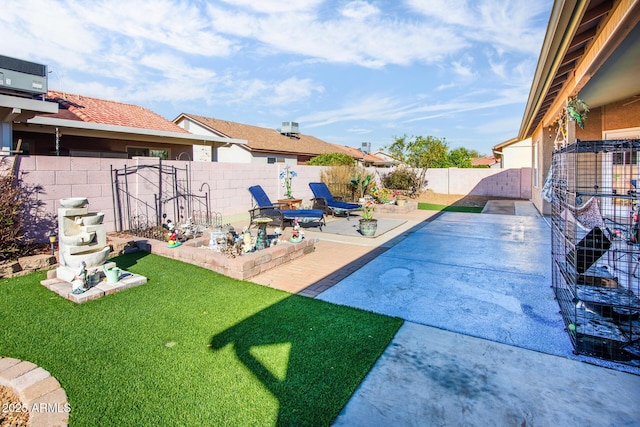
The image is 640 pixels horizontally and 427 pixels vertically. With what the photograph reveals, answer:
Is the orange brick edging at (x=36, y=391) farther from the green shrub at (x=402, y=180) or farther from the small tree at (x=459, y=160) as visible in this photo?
the small tree at (x=459, y=160)

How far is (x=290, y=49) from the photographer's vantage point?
13.7 metres

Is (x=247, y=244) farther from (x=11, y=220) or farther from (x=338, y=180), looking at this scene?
(x=338, y=180)

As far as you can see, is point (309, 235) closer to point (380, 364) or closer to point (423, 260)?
point (423, 260)

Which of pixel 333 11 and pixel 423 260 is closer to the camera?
pixel 423 260

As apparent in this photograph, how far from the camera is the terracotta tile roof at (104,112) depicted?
10781 mm

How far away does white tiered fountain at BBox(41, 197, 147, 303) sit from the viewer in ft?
13.7

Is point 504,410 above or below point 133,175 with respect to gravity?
below

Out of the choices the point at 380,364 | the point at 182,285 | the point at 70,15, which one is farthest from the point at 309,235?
the point at 70,15

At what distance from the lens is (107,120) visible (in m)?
11.3

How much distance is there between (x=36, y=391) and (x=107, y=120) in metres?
11.2

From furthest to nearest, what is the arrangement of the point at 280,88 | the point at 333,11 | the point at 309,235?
the point at 280,88 → the point at 333,11 → the point at 309,235

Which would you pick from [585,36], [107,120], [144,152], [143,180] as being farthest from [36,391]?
[144,152]

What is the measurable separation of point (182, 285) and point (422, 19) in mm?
11411

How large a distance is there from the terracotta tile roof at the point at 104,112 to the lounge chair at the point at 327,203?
6.55 m
